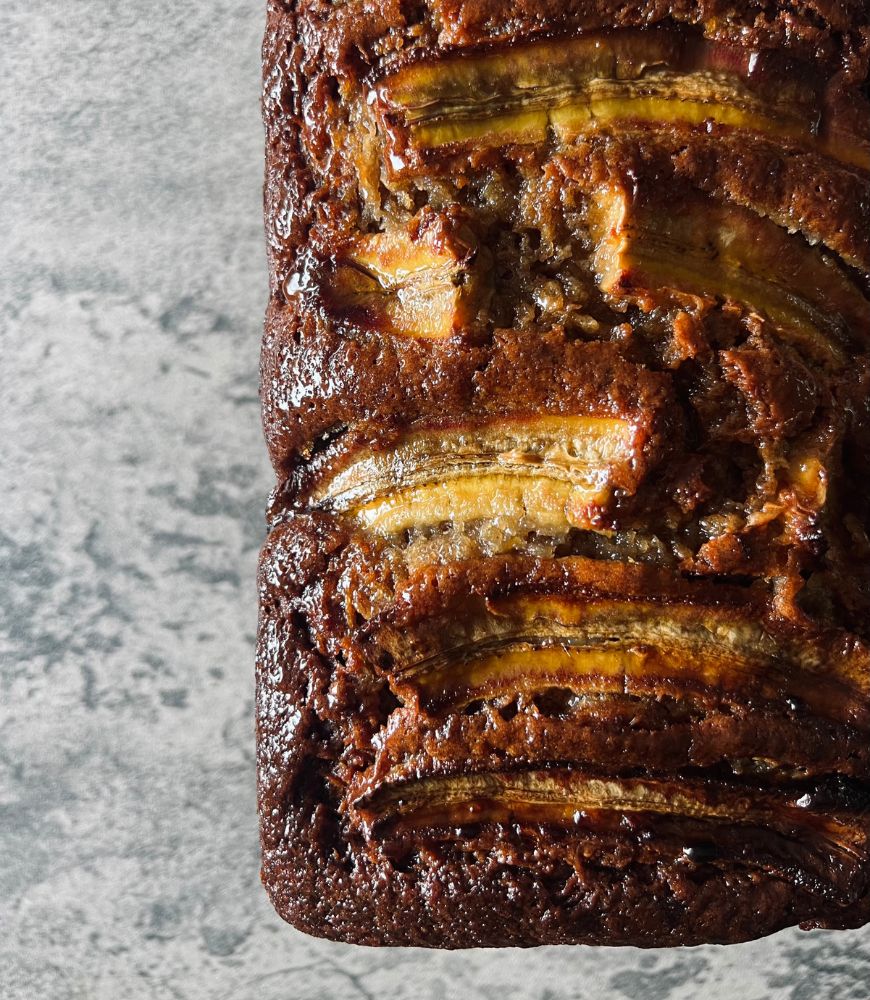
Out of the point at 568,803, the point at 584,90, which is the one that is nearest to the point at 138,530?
the point at 568,803

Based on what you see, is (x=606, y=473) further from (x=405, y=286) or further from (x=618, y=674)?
(x=405, y=286)

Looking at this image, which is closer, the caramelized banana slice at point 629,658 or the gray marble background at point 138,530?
the caramelized banana slice at point 629,658

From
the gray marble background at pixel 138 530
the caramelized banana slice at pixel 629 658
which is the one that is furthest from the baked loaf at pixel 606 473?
the gray marble background at pixel 138 530

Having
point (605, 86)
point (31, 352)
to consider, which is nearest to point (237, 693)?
point (31, 352)

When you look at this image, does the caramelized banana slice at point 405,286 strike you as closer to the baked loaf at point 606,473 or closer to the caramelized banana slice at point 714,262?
the baked loaf at point 606,473

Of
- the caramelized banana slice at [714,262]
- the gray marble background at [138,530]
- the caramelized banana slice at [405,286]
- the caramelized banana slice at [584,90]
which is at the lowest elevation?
the gray marble background at [138,530]

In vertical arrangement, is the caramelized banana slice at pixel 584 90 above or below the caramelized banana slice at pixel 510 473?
above
